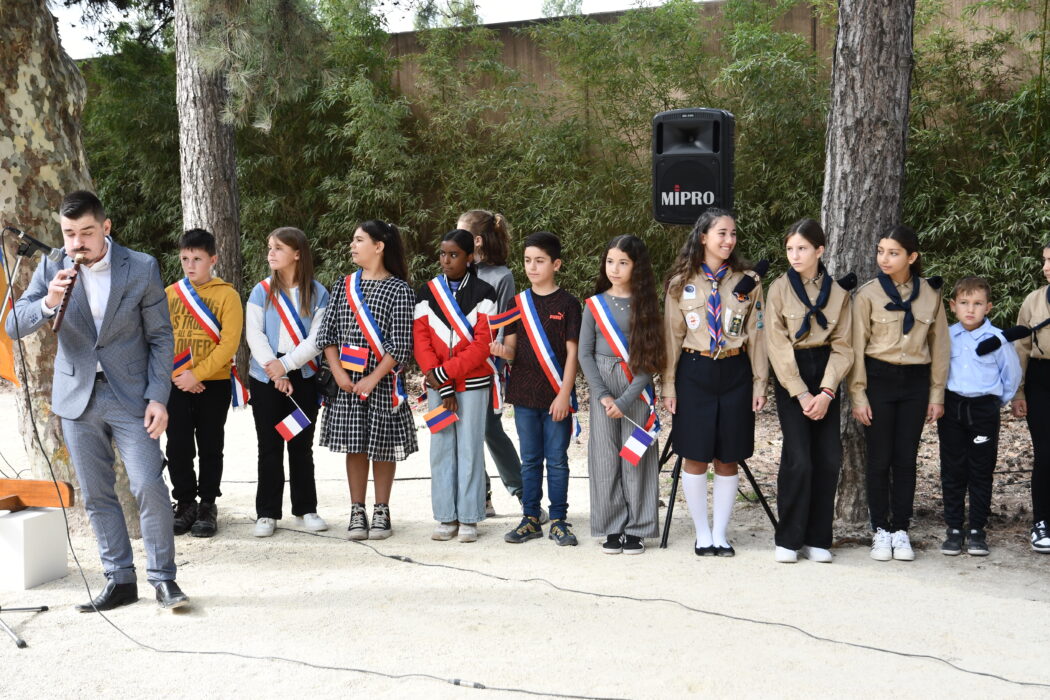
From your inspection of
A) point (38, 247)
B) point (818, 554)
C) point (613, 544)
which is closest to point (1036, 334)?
point (818, 554)

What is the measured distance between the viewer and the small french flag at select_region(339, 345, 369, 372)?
425cm

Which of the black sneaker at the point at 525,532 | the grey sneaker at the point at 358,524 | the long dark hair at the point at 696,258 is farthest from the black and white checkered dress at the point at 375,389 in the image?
the long dark hair at the point at 696,258

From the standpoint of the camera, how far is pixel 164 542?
339 cm

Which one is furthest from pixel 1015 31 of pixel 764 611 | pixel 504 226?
pixel 764 611

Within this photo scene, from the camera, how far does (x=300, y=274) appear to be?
4.44 metres

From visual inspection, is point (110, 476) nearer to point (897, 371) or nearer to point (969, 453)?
point (897, 371)

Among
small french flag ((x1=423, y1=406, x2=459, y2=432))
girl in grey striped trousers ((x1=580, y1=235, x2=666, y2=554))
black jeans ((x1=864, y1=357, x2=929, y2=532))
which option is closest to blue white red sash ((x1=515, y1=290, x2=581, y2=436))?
girl in grey striped trousers ((x1=580, y1=235, x2=666, y2=554))

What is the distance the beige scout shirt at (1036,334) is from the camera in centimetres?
394

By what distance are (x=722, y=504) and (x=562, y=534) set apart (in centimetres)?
67

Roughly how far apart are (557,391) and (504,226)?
0.88 m

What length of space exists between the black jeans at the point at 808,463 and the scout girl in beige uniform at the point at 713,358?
138mm

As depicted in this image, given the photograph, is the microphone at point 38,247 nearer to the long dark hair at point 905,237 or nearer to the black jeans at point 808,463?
Answer: the black jeans at point 808,463

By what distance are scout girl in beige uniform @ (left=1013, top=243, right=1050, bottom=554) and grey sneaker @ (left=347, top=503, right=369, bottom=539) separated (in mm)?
2692

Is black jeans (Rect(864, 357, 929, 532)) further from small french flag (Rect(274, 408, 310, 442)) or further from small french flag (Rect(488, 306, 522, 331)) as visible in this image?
small french flag (Rect(274, 408, 310, 442))
